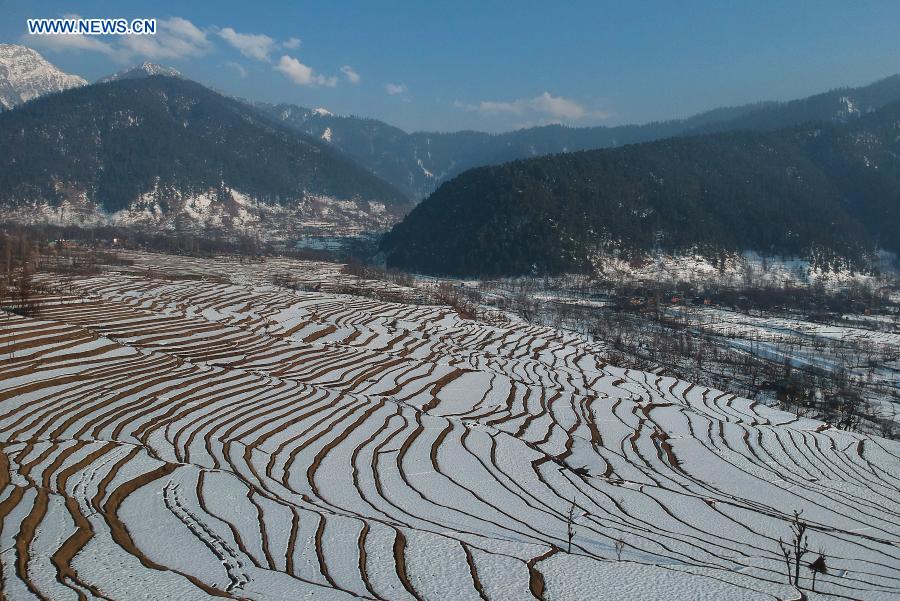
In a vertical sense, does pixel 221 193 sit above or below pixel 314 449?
above

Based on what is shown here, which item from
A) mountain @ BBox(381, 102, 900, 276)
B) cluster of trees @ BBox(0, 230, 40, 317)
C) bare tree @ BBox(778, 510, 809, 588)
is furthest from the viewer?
mountain @ BBox(381, 102, 900, 276)

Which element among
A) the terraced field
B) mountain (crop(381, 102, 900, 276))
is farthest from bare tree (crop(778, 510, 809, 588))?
mountain (crop(381, 102, 900, 276))

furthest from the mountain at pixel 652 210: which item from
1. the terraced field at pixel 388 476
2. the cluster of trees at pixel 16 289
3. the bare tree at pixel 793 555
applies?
the bare tree at pixel 793 555

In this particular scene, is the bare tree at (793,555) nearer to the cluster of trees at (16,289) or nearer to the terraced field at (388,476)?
the terraced field at (388,476)

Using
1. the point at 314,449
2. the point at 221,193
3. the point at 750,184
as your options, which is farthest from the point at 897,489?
the point at 221,193

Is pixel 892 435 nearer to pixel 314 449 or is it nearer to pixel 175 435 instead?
pixel 314 449

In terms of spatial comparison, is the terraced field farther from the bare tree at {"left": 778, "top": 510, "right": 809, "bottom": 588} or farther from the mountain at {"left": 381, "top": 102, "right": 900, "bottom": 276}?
the mountain at {"left": 381, "top": 102, "right": 900, "bottom": 276}

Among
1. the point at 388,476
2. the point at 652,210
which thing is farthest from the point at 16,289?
the point at 652,210
